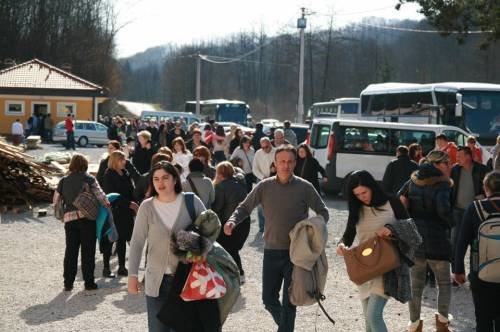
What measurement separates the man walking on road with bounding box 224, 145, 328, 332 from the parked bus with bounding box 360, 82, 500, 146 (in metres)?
18.5

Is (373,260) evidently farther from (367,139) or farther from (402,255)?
(367,139)

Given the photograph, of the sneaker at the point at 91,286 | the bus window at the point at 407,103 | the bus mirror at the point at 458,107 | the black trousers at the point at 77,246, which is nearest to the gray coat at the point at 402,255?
the black trousers at the point at 77,246

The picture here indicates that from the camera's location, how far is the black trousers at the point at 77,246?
388 inches

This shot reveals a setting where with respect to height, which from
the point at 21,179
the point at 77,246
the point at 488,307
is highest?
the point at 488,307

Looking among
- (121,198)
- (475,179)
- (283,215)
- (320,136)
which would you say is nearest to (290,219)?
(283,215)

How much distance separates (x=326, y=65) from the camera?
71000mm

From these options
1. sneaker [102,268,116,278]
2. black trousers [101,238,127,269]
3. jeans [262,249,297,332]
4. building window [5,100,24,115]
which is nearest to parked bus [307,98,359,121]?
building window [5,100,24,115]

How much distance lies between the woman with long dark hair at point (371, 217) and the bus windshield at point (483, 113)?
61.7 feet

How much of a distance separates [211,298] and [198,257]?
0.29 metres

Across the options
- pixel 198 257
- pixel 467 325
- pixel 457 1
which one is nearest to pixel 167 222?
pixel 198 257

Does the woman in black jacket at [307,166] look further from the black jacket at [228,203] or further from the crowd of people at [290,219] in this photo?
the black jacket at [228,203]

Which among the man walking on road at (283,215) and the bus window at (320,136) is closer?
the man walking on road at (283,215)

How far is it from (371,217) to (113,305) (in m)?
3.74

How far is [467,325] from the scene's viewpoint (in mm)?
8172
